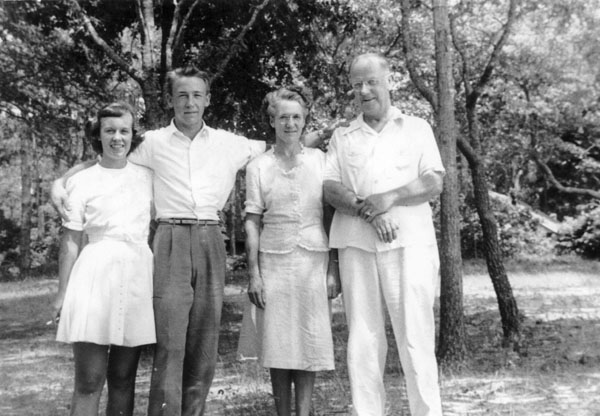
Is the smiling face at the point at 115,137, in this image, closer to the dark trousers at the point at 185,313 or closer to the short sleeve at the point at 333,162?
the dark trousers at the point at 185,313

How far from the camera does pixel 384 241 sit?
3787mm

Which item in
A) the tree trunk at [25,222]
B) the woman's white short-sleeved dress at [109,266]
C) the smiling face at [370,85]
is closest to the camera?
the woman's white short-sleeved dress at [109,266]

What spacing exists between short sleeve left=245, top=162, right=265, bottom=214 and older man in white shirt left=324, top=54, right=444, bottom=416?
400mm

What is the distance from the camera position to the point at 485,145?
21766 millimetres

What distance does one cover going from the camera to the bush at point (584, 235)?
23.0m

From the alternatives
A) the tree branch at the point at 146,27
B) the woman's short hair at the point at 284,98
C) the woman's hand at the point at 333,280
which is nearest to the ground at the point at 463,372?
the woman's hand at the point at 333,280

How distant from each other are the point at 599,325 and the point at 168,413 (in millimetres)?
7681

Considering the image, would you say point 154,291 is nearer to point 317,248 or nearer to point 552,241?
point 317,248

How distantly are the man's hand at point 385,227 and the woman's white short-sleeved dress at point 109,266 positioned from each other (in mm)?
1248

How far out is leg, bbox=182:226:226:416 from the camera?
12.7 ft

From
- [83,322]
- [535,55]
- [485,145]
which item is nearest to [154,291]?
[83,322]

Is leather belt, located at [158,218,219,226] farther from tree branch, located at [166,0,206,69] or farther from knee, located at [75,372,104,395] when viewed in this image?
tree branch, located at [166,0,206,69]

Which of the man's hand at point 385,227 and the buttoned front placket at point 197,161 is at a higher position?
the buttoned front placket at point 197,161

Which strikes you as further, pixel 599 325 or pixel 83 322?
pixel 599 325
